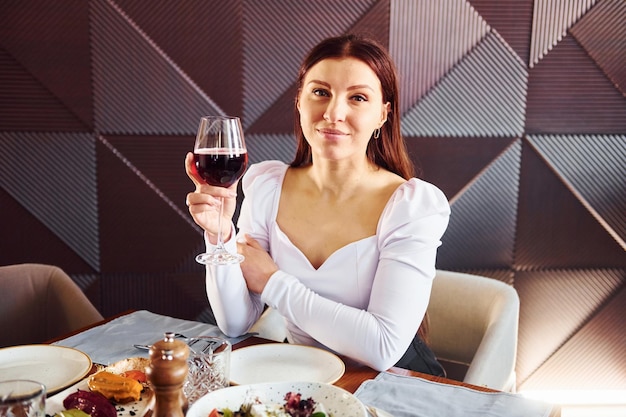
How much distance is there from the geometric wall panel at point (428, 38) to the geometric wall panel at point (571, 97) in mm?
413

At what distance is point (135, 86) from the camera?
9.71ft

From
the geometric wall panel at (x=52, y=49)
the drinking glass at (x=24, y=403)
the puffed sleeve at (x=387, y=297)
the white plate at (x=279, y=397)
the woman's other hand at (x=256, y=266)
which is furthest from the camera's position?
the geometric wall panel at (x=52, y=49)

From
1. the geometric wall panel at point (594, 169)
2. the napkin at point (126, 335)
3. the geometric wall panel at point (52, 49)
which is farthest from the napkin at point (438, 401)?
the geometric wall panel at point (52, 49)

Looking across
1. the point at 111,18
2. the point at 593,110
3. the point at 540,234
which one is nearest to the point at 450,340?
the point at 540,234

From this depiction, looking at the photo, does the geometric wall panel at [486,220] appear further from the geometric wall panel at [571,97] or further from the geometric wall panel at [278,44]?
the geometric wall panel at [278,44]

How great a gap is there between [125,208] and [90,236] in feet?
0.81

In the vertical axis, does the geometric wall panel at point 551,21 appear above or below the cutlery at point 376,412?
above

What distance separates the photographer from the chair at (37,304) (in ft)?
7.50

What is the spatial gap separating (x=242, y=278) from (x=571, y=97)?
7.26 ft

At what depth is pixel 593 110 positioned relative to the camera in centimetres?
308

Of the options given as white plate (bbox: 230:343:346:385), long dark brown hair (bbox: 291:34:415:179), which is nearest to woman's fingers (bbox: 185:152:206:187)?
white plate (bbox: 230:343:346:385)

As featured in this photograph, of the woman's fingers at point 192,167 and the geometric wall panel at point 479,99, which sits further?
the geometric wall panel at point 479,99

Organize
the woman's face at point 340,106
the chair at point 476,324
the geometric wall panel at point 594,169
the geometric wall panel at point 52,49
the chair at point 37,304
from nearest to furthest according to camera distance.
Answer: the woman's face at point 340,106 < the chair at point 476,324 < the chair at point 37,304 < the geometric wall panel at point 52,49 < the geometric wall panel at point 594,169

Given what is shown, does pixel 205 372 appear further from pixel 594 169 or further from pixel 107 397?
pixel 594 169
